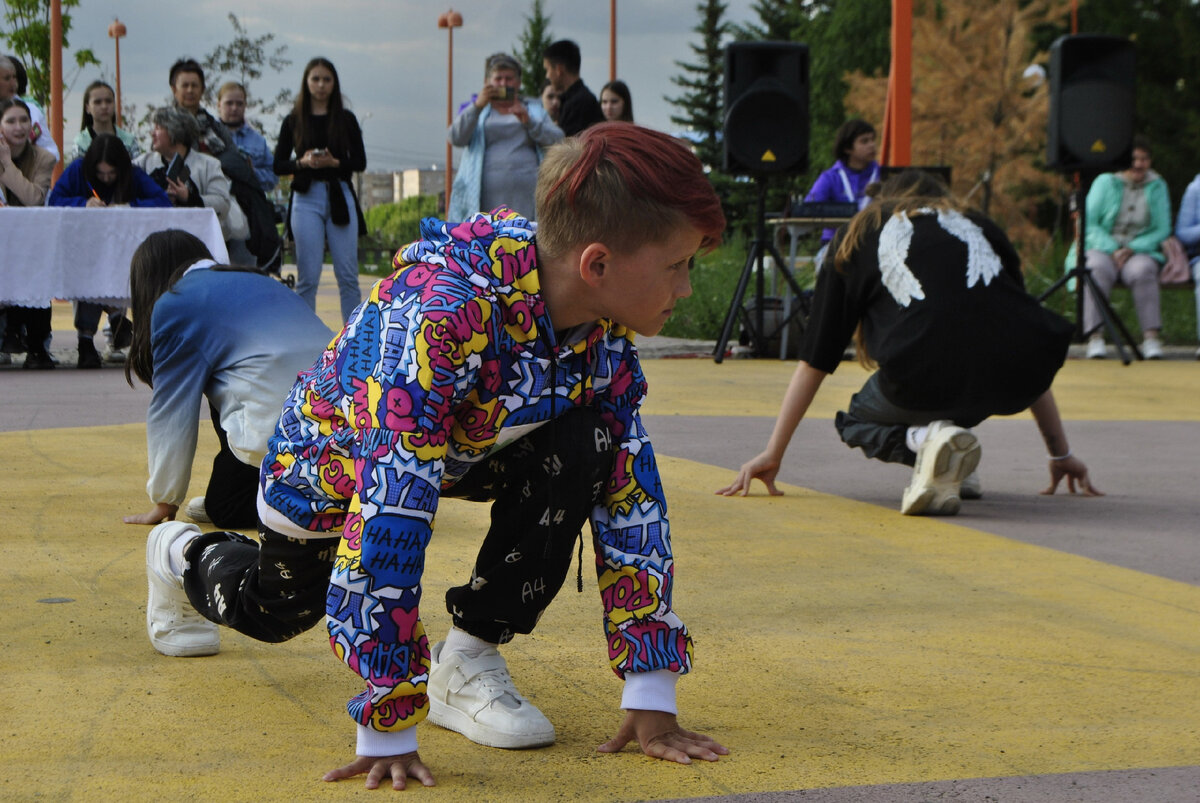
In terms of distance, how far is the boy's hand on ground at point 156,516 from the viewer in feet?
12.6

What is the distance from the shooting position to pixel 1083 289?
10.3m

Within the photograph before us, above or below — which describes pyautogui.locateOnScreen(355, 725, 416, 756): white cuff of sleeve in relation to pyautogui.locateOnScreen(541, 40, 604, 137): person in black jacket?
Answer: below

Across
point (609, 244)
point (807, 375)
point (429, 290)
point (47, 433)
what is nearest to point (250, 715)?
point (429, 290)

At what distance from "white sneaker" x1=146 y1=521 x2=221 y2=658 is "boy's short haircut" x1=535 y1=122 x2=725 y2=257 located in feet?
3.74

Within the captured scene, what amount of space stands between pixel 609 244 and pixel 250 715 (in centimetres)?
106

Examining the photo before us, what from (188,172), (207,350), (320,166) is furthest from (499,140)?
(207,350)

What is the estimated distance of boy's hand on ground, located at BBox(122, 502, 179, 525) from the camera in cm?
385

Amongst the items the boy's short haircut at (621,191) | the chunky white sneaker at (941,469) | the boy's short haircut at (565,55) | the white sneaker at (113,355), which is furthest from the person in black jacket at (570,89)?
the boy's short haircut at (621,191)

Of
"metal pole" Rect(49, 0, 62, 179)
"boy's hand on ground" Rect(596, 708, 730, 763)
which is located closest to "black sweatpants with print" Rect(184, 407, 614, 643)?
"boy's hand on ground" Rect(596, 708, 730, 763)

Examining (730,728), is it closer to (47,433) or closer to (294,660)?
(294,660)

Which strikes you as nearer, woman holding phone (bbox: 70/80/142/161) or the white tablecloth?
the white tablecloth

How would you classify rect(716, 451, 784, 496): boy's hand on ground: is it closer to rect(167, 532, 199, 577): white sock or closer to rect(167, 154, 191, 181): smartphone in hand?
rect(167, 532, 199, 577): white sock

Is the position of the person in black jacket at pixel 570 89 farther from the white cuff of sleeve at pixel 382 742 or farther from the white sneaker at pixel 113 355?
the white cuff of sleeve at pixel 382 742

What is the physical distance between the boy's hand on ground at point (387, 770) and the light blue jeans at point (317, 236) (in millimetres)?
6592
